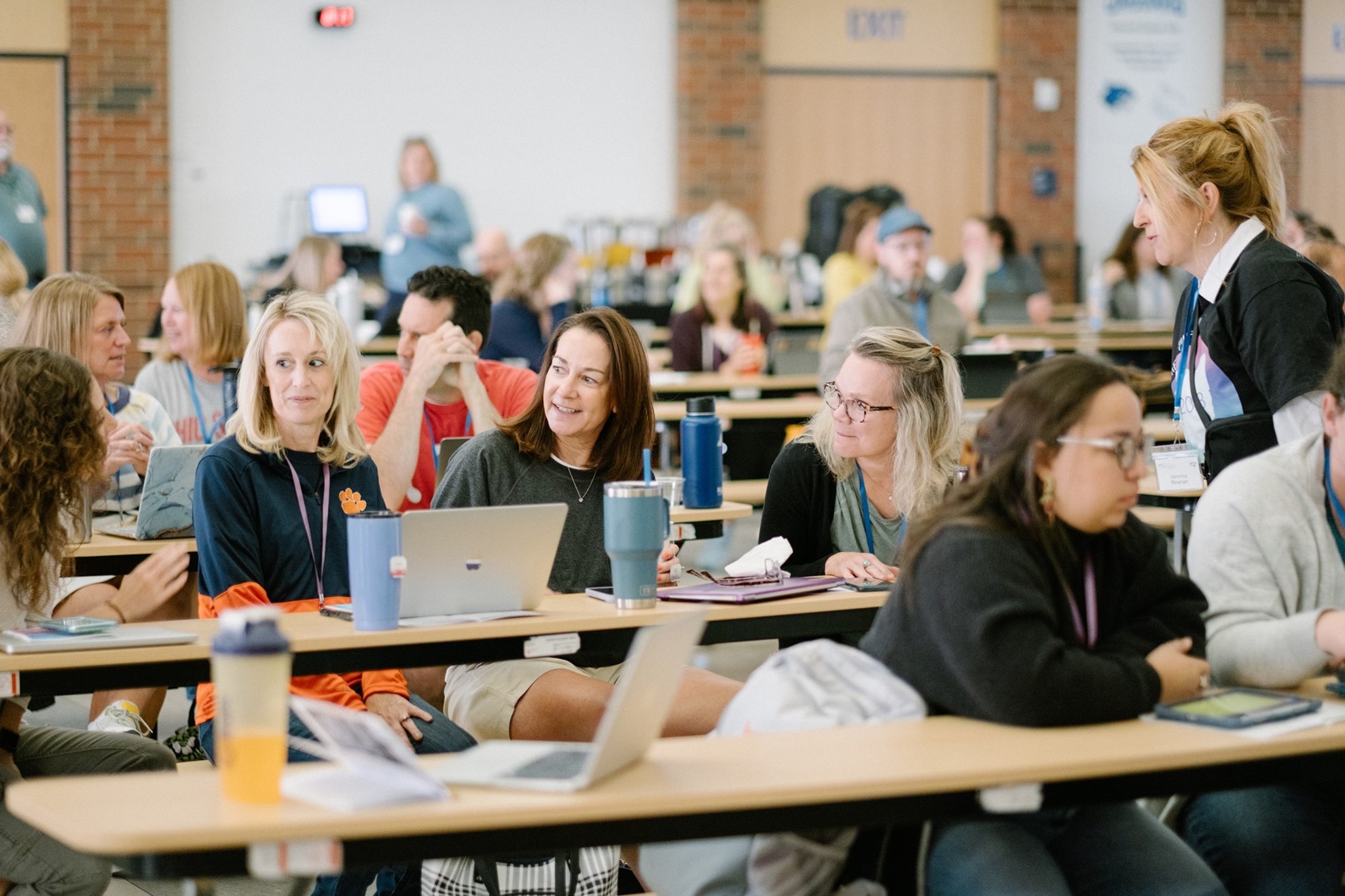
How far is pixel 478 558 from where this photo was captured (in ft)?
8.54

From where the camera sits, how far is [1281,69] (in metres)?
12.3

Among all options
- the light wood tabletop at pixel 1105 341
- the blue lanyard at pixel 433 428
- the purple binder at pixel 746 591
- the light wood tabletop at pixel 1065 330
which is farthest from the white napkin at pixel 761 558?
the light wood tabletop at pixel 1065 330

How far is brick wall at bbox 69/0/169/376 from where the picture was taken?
32.4 ft

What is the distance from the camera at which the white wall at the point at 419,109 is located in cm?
1024

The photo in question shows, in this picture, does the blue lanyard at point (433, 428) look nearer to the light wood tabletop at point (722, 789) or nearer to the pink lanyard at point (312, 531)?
the pink lanyard at point (312, 531)

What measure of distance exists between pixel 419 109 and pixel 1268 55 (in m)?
6.72

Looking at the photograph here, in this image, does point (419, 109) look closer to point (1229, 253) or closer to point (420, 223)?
point (420, 223)

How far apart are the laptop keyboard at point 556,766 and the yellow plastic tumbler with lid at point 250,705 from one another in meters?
0.27

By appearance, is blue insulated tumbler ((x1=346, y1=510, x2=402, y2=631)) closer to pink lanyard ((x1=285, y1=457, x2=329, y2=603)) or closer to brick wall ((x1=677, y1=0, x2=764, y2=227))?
pink lanyard ((x1=285, y1=457, x2=329, y2=603))

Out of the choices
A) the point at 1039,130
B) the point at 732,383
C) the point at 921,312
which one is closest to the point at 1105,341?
the point at 921,312

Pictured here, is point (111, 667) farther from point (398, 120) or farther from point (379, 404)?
point (398, 120)

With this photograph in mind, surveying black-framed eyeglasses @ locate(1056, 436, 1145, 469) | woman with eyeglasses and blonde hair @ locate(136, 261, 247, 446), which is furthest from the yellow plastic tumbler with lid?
woman with eyeglasses and blonde hair @ locate(136, 261, 247, 446)

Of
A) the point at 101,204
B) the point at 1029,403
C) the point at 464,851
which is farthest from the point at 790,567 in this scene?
the point at 101,204

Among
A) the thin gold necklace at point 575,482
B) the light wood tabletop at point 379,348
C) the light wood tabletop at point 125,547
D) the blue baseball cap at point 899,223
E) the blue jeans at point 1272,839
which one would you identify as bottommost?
the blue jeans at point 1272,839
